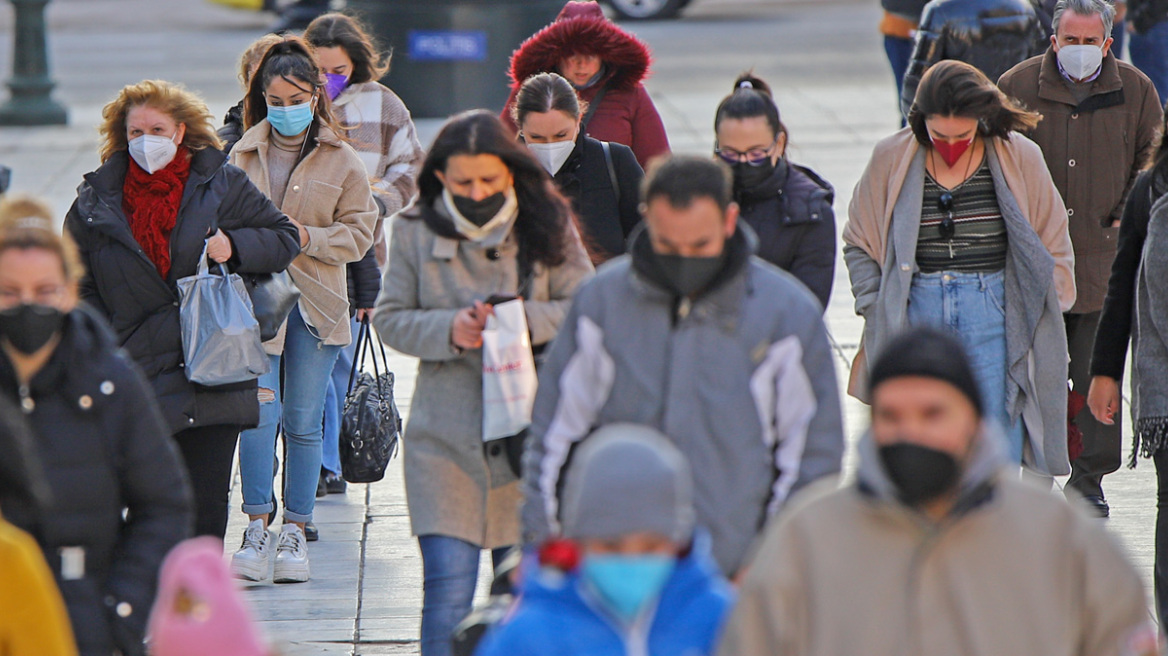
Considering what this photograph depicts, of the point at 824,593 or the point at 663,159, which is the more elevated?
the point at 663,159

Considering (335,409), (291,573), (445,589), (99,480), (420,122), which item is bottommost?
(291,573)

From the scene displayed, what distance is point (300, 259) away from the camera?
6484mm

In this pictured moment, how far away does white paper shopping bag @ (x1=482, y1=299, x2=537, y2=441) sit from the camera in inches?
179

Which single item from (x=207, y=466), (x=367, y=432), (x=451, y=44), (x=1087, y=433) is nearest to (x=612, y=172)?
(x=367, y=432)

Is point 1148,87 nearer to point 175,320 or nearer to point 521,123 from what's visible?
point 521,123

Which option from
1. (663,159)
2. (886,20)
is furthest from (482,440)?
(886,20)

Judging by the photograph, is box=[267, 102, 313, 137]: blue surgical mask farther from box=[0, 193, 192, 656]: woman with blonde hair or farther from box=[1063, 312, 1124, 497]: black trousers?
box=[1063, 312, 1124, 497]: black trousers

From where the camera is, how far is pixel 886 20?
1303 centimetres

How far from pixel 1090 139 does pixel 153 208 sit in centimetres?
365

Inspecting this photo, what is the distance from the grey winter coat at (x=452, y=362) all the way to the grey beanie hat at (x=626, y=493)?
1618mm

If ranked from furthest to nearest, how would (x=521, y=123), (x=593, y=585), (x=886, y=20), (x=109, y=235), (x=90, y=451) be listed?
(x=886, y=20)
(x=521, y=123)
(x=109, y=235)
(x=90, y=451)
(x=593, y=585)

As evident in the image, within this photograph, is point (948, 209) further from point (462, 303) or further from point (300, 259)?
point (300, 259)

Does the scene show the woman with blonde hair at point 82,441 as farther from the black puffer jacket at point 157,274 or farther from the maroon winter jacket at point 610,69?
the maroon winter jacket at point 610,69

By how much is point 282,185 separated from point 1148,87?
3.44 m
